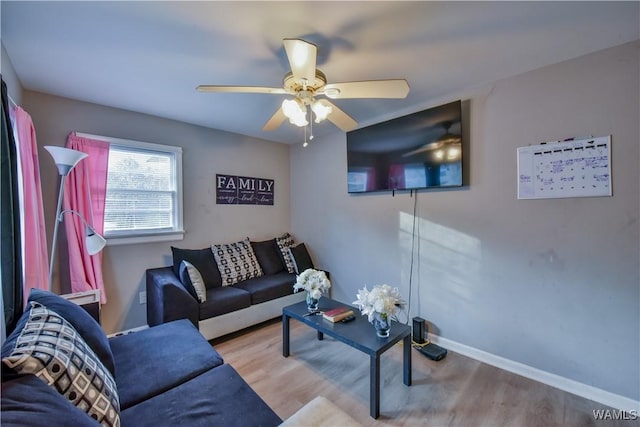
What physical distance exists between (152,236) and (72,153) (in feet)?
3.72

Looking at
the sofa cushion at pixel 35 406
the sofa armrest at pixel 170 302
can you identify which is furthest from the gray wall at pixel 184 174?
the sofa cushion at pixel 35 406

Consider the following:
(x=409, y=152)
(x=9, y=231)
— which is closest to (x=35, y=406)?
(x=9, y=231)

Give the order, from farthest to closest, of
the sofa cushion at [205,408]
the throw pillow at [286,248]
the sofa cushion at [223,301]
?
1. the throw pillow at [286,248]
2. the sofa cushion at [223,301]
3. the sofa cushion at [205,408]

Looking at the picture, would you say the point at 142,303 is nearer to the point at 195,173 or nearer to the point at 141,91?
the point at 195,173

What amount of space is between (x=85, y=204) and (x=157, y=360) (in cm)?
179

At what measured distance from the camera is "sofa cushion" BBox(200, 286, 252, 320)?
2.60m

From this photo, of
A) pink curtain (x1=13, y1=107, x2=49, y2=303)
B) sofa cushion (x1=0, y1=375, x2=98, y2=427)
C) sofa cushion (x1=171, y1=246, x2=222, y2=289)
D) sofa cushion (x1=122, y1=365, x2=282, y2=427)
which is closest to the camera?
sofa cushion (x1=0, y1=375, x2=98, y2=427)

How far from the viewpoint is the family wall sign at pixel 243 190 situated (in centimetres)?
352

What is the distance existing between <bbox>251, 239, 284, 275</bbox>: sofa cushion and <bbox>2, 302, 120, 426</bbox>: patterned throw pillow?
94.2 inches

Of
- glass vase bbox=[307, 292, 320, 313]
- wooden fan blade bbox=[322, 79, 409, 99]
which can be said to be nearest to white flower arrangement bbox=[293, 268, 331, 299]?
glass vase bbox=[307, 292, 320, 313]

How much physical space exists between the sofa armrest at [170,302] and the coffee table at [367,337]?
880 mm

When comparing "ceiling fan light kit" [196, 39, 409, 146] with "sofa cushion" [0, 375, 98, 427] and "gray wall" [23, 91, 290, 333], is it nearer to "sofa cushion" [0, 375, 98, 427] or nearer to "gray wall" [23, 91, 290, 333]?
"sofa cushion" [0, 375, 98, 427]

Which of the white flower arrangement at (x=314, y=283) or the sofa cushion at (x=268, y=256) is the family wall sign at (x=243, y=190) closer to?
the sofa cushion at (x=268, y=256)

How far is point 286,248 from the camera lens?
3785mm
